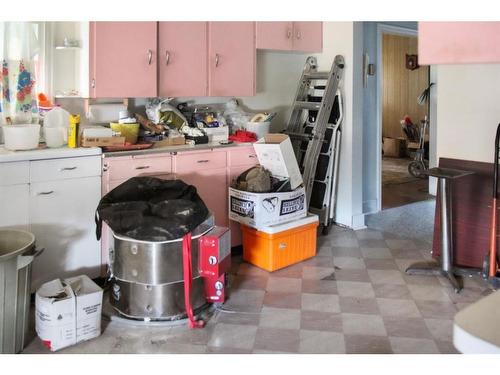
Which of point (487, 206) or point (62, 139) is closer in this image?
point (62, 139)

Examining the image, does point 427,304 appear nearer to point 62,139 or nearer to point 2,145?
point 62,139

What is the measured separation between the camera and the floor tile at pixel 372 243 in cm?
414

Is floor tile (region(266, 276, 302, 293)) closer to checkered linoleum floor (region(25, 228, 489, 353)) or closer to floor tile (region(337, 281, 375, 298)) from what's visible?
checkered linoleum floor (region(25, 228, 489, 353))

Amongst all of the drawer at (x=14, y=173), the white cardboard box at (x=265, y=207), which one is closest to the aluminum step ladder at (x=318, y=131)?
the white cardboard box at (x=265, y=207)

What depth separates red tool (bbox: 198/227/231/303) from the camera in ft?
9.40

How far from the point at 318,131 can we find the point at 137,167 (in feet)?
5.63

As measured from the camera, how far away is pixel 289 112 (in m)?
4.79

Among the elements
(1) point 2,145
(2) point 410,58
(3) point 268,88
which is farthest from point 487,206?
(2) point 410,58

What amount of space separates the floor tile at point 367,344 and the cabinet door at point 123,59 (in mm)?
2176

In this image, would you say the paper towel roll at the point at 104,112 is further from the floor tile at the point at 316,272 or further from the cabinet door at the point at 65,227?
the floor tile at the point at 316,272

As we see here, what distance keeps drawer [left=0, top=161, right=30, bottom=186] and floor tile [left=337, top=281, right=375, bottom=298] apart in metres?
2.11

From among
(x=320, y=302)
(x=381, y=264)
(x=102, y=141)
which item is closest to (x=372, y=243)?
(x=381, y=264)

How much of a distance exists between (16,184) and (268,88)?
2540mm

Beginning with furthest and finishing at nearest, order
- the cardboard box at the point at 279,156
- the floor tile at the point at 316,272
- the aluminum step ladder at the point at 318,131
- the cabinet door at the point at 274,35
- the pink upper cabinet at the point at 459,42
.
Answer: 1. the aluminum step ladder at the point at 318,131
2. the cabinet door at the point at 274,35
3. the cardboard box at the point at 279,156
4. the floor tile at the point at 316,272
5. the pink upper cabinet at the point at 459,42
